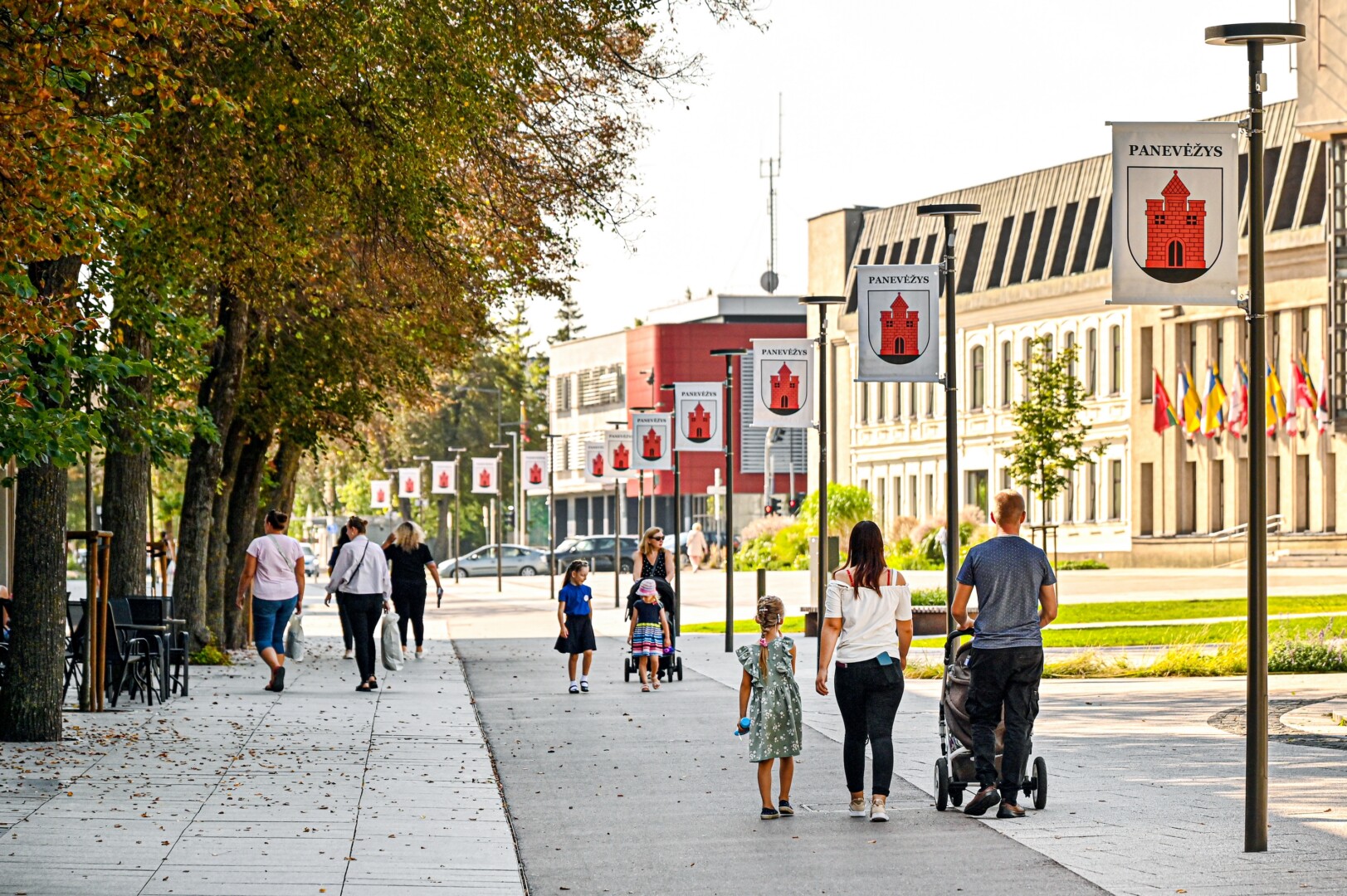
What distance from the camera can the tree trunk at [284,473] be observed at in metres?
32.9

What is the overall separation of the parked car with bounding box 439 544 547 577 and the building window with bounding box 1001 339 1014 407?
2090cm

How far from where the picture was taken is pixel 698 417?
3216 cm

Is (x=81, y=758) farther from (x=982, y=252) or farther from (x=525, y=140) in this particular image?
(x=982, y=252)

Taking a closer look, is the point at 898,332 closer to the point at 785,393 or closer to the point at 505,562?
the point at 785,393

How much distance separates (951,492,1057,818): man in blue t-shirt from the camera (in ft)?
36.2

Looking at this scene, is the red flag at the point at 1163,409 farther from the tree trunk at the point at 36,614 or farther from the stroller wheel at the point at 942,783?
the stroller wheel at the point at 942,783

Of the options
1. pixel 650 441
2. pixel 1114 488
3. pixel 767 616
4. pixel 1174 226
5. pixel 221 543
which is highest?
pixel 1174 226

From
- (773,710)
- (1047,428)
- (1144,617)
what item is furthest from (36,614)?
(1047,428)

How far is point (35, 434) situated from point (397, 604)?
12826 mm

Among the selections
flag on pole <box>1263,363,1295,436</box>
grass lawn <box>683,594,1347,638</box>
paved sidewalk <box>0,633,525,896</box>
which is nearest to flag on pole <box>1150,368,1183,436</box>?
flag on pole <box>1263,363,1295,436</box>

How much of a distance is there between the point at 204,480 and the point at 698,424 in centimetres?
974

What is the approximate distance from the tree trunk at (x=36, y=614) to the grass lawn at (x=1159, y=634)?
15730 mm

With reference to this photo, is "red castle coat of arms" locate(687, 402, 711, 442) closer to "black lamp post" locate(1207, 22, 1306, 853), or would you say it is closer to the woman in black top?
the woman in black top

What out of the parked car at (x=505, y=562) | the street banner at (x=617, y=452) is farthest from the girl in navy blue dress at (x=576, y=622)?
the parked car at (x=505, y=562)
